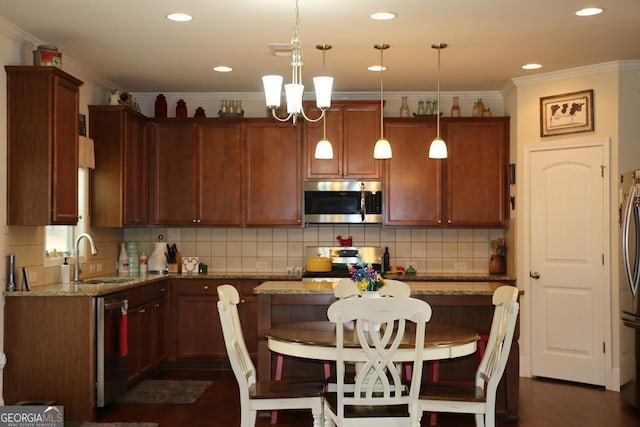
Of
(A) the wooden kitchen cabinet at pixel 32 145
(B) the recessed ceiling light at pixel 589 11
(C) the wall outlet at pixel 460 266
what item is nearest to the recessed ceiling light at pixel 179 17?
(A) the wooden kitchen cabinet at pixel 32 145

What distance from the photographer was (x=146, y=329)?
6.37 meters

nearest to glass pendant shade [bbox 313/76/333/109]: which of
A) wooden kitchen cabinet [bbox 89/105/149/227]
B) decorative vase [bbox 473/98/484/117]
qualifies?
wooden kitchen cabinet [bbox 89/105/149/227]

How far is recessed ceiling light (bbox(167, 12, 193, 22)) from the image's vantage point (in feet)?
15.8

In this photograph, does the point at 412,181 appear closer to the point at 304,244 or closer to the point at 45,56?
the point at 304,244

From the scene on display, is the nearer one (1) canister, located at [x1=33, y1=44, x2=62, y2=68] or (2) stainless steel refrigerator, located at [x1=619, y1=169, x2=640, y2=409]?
(1) canister, located at [x1=33, y1=44, x2=62, y2=68]

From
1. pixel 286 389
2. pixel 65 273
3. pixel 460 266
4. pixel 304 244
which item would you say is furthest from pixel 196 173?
pixel 286 389

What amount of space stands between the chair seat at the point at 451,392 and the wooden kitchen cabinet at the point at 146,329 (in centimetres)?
271

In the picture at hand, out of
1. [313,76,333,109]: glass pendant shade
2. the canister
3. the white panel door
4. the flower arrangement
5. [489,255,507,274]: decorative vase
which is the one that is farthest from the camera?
[489,255,507,274]: decorative vase

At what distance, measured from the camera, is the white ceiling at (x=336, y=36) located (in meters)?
4.70

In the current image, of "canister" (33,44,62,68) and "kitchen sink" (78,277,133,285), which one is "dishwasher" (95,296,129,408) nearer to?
"kitchen sink" (78,277,133,285)

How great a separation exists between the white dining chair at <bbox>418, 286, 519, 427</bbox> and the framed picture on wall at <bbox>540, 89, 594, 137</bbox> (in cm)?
275

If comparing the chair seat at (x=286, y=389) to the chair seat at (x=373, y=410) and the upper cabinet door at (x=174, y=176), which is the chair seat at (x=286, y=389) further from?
the upper cabinet door at (x=174, y=176)

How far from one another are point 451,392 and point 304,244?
3.87 metres

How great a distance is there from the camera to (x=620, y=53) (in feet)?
19.3
